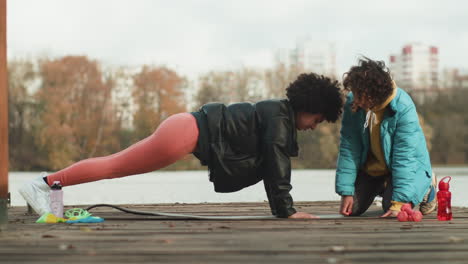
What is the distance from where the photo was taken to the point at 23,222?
5.02m

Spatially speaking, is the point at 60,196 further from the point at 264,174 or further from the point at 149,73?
the point at 149,73

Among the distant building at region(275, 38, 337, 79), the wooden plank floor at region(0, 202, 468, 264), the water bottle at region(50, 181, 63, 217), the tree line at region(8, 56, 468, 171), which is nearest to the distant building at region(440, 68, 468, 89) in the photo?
the tree line at region(8, 56, 468, 171)

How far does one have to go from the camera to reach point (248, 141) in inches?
203

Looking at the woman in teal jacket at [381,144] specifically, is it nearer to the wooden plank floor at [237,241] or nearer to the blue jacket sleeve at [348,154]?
the blue jacket sleeve at [348,154]

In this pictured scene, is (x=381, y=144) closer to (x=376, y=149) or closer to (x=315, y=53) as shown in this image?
(x=376, y=149)

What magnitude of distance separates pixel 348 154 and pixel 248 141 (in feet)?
2.73

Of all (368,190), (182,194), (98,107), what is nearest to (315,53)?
(98,107)

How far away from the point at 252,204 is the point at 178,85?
32732 mm

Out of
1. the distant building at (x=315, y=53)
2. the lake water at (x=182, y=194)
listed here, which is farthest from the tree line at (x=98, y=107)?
the distant building at (x=315, y=53)

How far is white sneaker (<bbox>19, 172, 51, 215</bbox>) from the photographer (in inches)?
199

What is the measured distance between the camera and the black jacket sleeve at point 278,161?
16.4 feet

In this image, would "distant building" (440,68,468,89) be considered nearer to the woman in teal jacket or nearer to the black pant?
the black pant

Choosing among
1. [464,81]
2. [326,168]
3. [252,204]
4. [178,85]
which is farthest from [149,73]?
[252,204]

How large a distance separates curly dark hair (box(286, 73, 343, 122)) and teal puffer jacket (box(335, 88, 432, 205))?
0.25m
